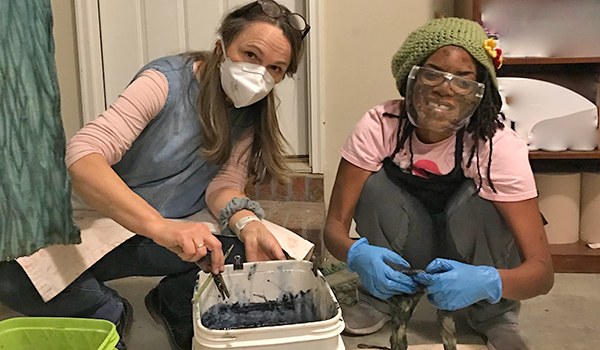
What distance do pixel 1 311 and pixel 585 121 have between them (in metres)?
1.96

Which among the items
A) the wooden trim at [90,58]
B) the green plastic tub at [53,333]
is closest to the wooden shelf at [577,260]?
the green plastic tub at [53,333]

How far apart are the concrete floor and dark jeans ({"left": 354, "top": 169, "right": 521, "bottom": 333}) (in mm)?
116

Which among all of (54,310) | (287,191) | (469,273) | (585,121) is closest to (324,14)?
(287,191)

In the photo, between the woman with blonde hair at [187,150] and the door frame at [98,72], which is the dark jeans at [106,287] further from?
the door frame at [98,72]

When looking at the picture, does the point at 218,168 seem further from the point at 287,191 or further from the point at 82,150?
the point at 287,191

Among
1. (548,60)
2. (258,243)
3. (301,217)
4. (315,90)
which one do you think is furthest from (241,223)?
(548,60)

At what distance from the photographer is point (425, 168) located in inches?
53.4

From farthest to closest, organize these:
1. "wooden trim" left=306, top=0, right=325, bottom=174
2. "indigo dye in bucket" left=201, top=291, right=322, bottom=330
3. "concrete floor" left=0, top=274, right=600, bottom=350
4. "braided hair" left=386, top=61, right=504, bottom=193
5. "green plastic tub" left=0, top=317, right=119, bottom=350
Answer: "wooden trim" left=306, top=0, right=325, bottom=174, "concrete floor" left=0, top=274, right=600, bottom=350, "braided hair" left=386, top=61, right=504, bottom=193, "indigo dye in bucket" left=201, top=291, right=322, bottom=330, "green plastic tub" left=0, top=317, right=119, bottom=350

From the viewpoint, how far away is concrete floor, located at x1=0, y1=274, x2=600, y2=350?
137 centimetres

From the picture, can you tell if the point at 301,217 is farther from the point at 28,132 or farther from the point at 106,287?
the point at 28,132

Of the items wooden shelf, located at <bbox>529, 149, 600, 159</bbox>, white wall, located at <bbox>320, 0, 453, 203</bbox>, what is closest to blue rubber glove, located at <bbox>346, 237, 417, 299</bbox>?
wooden shelf, located at <bbox>529, 149, 600, 159</bbox>

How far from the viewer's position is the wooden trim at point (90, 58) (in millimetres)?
2141

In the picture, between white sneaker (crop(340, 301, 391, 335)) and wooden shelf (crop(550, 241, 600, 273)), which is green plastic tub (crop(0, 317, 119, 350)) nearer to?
white sneaker (crop(340, 301, 391, 335))

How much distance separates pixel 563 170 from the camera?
6.50ft
